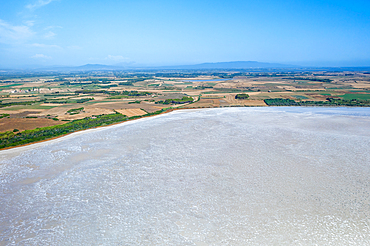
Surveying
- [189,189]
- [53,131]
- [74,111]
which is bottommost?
[189,189]

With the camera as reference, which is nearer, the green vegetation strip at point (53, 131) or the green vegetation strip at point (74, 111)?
the green vegetation strip at point (53, 131)

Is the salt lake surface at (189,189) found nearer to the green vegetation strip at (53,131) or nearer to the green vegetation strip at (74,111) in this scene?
the green vegetation strip at (53,131)

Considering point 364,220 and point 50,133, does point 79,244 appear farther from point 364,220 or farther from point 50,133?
point 50,133

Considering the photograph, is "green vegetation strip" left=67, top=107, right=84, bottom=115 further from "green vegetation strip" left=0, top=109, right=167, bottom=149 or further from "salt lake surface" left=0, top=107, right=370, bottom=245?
"salt lake surface" left=0, top=107, right=370, bottom=245

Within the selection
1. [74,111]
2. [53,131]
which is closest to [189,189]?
[53,131]

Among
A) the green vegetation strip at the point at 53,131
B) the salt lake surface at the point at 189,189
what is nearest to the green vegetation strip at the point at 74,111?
the green vegetation strip at the point at 53,131

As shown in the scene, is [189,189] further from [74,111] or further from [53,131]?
[74,111]

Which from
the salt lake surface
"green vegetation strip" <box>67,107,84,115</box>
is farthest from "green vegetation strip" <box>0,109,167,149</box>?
"green vegetation strip" <box>67,107,84,115</box>
